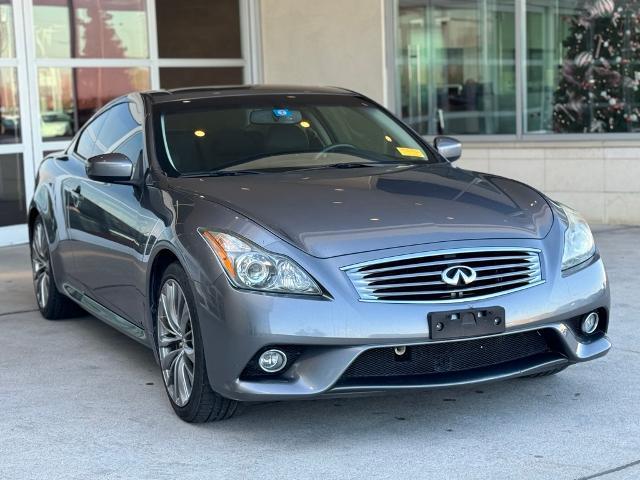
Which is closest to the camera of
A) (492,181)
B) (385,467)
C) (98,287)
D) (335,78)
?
(385,467)

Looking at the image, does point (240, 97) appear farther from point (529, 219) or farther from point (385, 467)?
point (385, 467)

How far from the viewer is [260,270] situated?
4383 mm

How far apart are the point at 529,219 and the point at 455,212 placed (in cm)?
35

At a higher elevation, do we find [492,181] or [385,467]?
[492,181]

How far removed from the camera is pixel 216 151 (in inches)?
221

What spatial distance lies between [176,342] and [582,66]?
751 centimetres

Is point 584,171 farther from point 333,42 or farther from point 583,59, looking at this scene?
point 333,42

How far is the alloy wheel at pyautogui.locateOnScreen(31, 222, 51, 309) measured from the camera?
23.4 feet

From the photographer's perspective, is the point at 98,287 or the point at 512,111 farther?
the point at 512,111

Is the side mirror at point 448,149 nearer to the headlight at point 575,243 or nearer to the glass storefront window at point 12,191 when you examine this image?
the headlight at point 575,243

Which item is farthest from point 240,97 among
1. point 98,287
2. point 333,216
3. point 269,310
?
point 269,310

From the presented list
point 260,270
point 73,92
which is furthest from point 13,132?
point 260,270

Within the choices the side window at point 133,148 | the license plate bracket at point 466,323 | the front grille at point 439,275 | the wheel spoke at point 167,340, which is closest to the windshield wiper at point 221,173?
the side window at point 133,148

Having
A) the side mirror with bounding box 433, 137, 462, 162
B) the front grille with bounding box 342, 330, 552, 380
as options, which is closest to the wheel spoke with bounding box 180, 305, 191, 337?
the front grille with bounding box 342, 330, 552, 380
